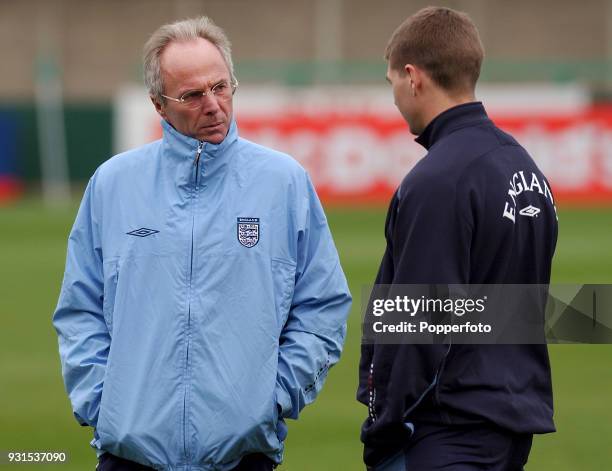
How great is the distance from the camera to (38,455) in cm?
696

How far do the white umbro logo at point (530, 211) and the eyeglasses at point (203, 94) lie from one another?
990mm

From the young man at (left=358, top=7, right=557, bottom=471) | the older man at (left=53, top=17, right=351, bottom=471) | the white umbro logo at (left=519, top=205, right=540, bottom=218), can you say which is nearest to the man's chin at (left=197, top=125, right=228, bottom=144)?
the older man at (left=53, top=17, right=351, bottom=471)

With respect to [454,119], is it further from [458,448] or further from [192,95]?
[458,448]

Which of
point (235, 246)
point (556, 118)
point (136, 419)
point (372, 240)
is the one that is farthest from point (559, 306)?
point (556, 118)

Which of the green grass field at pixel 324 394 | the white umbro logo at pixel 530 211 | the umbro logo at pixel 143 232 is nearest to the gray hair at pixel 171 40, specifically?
the umbro logo at pixel 143 232

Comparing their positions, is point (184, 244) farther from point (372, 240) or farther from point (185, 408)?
point (372, 240)

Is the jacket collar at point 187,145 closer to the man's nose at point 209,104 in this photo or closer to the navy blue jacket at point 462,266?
the man's nose at point 209,104

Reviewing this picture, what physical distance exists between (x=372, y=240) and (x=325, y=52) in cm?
1957

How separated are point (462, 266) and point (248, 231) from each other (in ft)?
2.17

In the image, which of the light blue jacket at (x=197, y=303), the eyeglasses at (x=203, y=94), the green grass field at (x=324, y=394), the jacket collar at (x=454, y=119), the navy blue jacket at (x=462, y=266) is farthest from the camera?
the green grass field at (x=324, y=394)

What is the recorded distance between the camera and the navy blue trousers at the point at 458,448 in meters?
3.53

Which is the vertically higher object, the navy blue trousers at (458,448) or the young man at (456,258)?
the young man at (456,258)

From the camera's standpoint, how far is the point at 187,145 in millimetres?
3777

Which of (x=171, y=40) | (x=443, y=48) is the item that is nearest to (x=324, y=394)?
(x=171, y=40)
